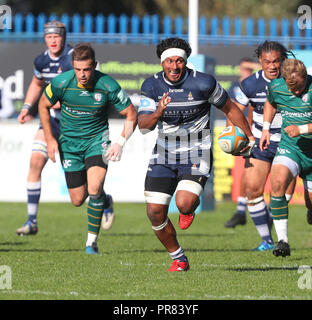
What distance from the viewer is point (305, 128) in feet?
31.8

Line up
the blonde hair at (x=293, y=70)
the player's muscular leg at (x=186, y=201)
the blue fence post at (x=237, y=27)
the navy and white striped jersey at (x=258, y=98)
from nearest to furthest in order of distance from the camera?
1. the player's muscular leg at (x=186, y=201)
2. the blonde hair at (x=293, y=70)
3. the navy and white striped jersey at (x=258, y=98)
4. the blue fence post at (x=237, y=27)

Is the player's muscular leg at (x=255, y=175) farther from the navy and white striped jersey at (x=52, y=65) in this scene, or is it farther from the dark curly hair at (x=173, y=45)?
the navy and white striped jersey at (x=52, y=65)

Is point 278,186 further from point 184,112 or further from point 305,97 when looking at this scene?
point 184,112

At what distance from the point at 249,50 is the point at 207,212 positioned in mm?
3802

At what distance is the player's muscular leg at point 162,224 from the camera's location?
8797mm

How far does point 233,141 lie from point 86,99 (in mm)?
2293

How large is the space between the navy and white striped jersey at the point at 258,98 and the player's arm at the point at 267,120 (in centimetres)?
47

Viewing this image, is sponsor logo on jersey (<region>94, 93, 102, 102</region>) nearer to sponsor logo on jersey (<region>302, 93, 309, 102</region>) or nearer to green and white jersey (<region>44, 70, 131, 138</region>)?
green and white jersey (<region>44, 70, 131, 138</region>)

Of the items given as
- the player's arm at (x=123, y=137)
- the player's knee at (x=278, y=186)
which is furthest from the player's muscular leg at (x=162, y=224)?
the player's knee at (x=278, y=186)

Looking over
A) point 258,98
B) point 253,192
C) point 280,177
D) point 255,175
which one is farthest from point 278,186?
point 258,98

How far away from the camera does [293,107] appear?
10.1m
